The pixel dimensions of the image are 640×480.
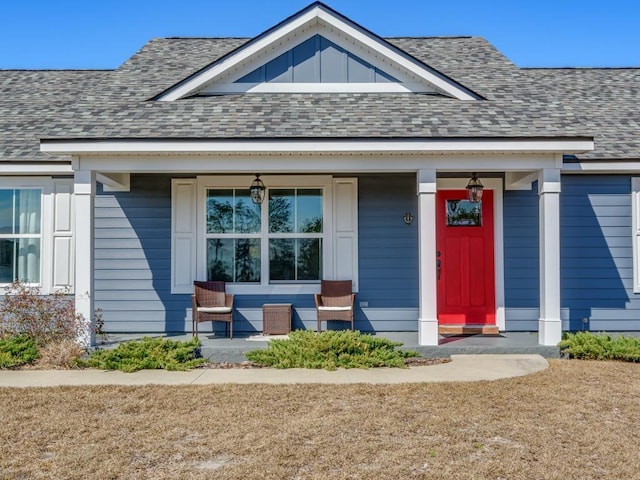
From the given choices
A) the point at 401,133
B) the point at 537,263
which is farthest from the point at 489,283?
the point at 401,133

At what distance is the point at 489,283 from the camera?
328 inches

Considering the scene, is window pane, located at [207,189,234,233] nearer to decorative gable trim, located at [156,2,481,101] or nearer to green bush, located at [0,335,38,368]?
decorative gable trim, located at [156,2,481,101]

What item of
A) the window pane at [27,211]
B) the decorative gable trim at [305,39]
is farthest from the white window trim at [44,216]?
the decorative gable trim at [305,39]

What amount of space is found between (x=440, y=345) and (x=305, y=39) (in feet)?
16.5

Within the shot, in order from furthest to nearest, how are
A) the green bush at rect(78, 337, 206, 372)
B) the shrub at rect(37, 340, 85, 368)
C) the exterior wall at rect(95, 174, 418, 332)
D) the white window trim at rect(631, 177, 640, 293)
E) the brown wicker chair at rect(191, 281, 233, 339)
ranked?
the exterior wall at rect(95, 174, 418, 332) → the white window trim at rect(631, 177, 640, 293) → the brown wicker chair at rect(191, 281, 233, 339) → the shrub at rect(37, 340, 85, 368) → the green bush at rect(78, 337, 206, 372)

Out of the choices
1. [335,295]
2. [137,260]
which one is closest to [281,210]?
[335,295]

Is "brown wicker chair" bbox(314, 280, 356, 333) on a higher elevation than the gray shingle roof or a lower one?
lower

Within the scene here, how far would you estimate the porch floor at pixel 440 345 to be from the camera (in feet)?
22.3

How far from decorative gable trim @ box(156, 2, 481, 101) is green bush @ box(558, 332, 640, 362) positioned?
147 inches

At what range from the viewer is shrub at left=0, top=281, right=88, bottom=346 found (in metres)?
6.96

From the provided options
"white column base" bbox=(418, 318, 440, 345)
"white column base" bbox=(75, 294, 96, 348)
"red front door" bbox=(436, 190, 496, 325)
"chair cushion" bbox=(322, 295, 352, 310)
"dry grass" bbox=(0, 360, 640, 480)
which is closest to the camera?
"dry grass" bbox=(0, 360, 640, 480)

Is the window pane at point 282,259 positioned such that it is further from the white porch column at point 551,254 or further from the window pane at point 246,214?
the white porch column at point 551,254

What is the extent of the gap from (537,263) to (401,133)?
3.32m

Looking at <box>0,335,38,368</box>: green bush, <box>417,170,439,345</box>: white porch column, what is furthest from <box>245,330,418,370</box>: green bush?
<box>0,335,38,368</box>: green bush
